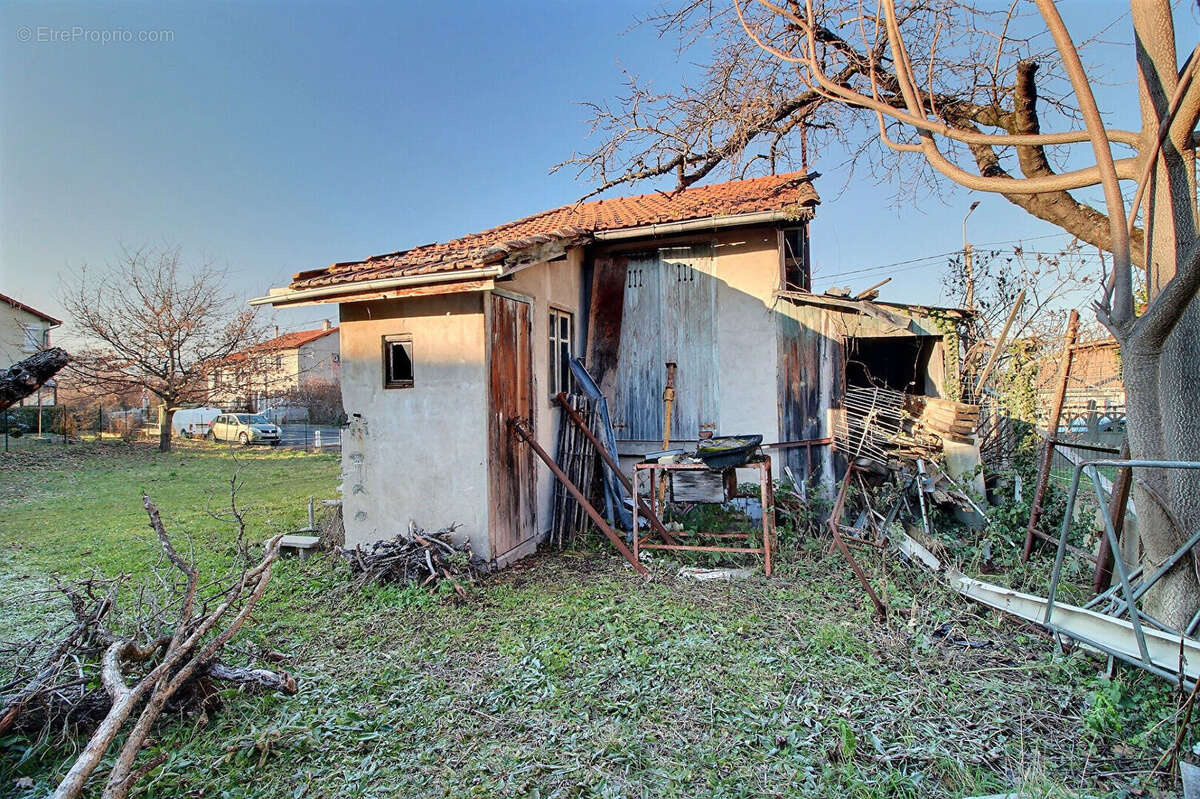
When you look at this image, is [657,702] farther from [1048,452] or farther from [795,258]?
[795,258]

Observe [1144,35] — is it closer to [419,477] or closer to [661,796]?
[661,796]

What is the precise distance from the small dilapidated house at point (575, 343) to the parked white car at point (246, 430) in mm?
17927

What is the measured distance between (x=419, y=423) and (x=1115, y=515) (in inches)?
241

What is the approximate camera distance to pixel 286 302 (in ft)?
19.3

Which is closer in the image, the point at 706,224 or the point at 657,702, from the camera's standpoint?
the point at 657,702

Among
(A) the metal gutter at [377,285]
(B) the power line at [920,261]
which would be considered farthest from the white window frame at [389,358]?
(B) the power line at [920,261]

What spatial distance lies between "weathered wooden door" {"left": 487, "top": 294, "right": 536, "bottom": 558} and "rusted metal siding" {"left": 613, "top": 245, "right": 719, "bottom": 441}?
181 centimetres

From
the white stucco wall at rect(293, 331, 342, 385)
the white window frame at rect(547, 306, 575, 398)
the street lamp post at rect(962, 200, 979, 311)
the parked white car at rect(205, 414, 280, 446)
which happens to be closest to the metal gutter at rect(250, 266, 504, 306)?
the white window frame at rect(547, 306, 575, 398)

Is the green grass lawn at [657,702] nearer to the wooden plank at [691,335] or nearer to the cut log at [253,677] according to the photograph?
the cut log at [253,677]

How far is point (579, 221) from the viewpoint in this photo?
8.45m

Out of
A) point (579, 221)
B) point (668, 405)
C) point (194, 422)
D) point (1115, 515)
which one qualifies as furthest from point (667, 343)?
point (194, 422)

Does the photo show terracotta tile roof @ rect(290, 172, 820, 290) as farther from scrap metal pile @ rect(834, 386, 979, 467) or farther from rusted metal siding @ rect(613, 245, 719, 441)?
scrap metal pile @ rect(834, 386, 979, 467)

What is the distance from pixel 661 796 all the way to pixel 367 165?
11.7m

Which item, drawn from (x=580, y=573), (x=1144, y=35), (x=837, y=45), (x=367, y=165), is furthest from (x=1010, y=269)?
(x=367, y=165)
